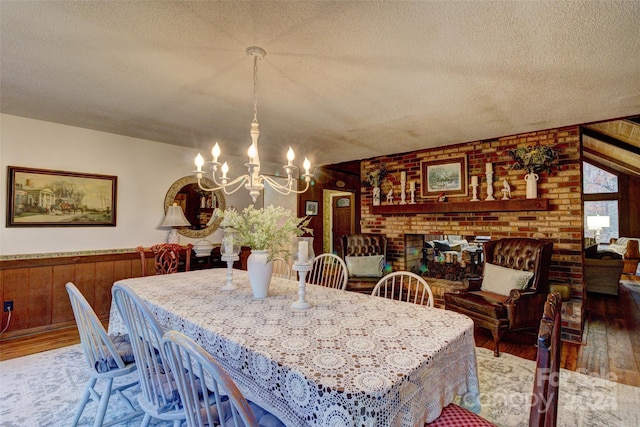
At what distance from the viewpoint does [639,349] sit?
294 cm

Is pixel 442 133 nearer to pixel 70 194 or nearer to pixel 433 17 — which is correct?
pixel 433 17

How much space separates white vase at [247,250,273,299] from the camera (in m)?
1.90

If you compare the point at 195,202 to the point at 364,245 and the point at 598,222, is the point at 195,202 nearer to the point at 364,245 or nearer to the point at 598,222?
the point at 364,245

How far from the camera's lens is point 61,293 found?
342cm

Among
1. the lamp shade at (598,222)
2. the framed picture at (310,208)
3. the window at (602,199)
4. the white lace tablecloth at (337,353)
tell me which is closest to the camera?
the white lace tablecloth at (337,353)

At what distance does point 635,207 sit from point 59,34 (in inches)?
447

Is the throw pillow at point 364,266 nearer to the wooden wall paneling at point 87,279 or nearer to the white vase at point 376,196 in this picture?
the white vase at point 376,196

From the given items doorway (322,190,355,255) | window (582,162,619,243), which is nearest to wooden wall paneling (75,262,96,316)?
doorway (322,190,355,255)

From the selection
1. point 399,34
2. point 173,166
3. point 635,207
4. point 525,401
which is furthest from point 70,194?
point 635,207

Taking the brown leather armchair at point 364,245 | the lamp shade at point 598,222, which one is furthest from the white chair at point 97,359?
the lamp shade at point 598,222

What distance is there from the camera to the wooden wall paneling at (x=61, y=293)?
338 centimetres

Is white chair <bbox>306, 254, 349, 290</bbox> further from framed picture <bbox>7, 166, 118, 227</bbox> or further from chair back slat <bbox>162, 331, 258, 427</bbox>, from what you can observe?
framed picture <bbox>7, 166, 118, 227</bbox>

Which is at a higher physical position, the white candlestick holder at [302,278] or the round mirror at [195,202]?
the round mirror at [195,202]

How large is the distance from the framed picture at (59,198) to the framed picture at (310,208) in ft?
11.3
